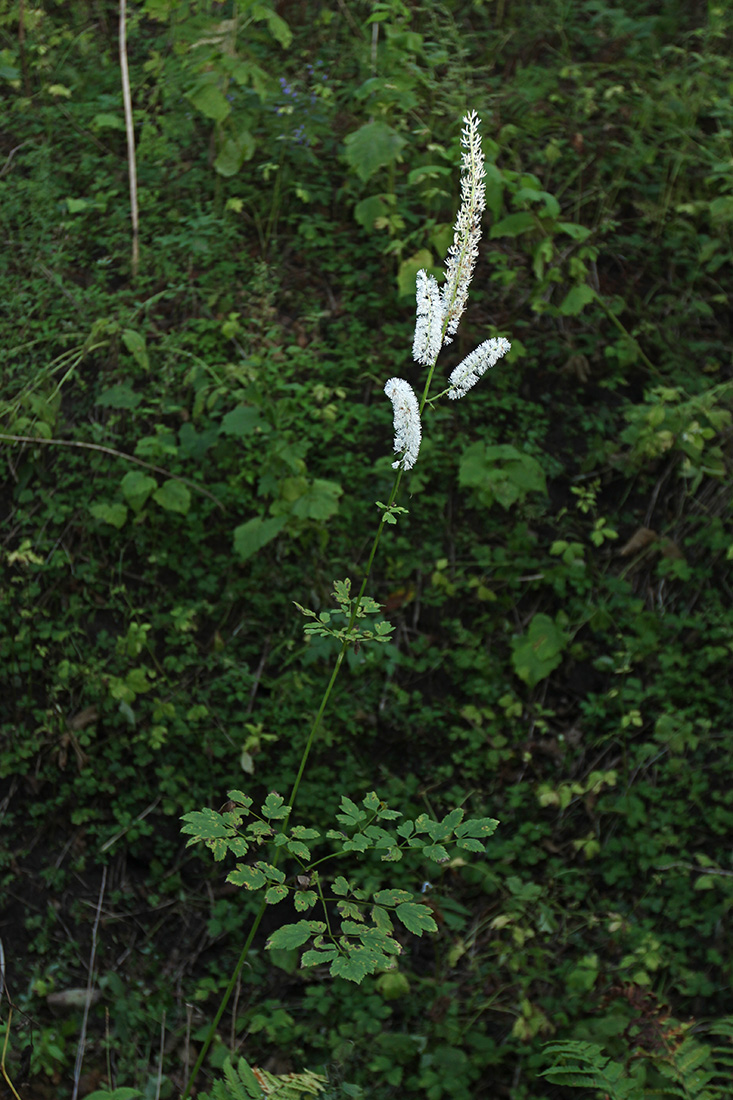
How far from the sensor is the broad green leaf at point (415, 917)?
154cm

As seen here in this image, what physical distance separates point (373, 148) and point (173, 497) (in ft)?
6.65

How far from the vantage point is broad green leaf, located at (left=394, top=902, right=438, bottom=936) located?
1.54m

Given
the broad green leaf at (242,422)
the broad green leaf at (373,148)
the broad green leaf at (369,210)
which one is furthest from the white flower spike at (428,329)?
the broad green leaf at (369,210)

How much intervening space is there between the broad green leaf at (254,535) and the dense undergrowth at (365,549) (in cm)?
2

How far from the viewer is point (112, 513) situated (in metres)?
3.53

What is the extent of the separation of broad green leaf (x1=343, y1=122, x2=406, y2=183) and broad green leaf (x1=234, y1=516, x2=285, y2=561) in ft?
6.08

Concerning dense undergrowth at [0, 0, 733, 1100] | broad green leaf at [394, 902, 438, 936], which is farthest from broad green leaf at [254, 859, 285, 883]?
dense undergrowth at [0, 0, 733, 1100]

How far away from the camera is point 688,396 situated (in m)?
4.09

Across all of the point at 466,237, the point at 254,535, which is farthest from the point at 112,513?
the point at 466,237

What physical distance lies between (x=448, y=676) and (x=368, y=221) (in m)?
2.36

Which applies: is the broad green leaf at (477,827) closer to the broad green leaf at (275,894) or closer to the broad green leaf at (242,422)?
the broad green leaf at (275,894)

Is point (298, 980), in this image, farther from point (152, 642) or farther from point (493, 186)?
point (493, 186)

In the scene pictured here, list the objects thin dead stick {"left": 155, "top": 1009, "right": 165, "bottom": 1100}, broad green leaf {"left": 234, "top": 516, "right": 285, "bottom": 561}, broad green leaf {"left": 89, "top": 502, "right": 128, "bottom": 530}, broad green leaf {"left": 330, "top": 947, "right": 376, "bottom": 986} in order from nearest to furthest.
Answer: broad green leaf {"left": 330, "top": 947, "right": 376, "bottom": 986} < thin dead stick {"left": 155, "top": 1009, "right": 165, "bottom": 1100} < broad green leaf {"left": 234, "top": 516, "right": 285, "bottom": 561} < broad green leaf {"left": 89, "top": 502, "right": 128, "bottom": 530}

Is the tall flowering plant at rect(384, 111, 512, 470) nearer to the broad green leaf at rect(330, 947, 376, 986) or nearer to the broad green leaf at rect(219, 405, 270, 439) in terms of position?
the broad green leaf at rect(330, 947, 376, 986)
